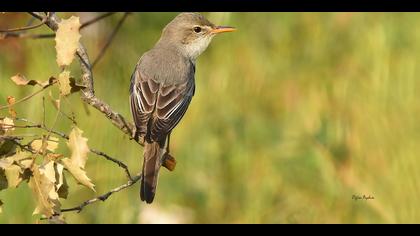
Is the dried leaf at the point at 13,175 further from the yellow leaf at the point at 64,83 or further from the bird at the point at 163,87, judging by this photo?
the bird at the point at 163,87

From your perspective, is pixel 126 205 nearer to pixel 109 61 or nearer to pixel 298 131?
pixel 109 61

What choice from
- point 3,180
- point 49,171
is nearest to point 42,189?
point 49,171

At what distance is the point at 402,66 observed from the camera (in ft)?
25.4

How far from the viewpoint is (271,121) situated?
29.0 ft

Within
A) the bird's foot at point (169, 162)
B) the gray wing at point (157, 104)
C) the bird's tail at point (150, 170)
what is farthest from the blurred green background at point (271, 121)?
the bird's foot at point (169, 162)

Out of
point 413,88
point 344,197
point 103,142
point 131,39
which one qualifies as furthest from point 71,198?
point 413,88

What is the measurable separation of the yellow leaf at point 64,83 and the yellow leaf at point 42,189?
0.93 ft

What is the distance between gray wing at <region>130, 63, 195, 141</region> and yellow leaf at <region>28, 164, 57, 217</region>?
167 centimetres

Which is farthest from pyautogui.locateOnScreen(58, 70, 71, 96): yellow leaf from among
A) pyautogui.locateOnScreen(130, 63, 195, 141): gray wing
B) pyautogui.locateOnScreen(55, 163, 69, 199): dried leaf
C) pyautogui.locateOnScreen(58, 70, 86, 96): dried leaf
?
pyautogui.locateOnScreen(130, 63, 195, 141): gray wing

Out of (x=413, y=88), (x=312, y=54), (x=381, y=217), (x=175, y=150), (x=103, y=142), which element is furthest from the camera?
(x=312, y=54)

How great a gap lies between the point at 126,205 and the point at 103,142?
862mm

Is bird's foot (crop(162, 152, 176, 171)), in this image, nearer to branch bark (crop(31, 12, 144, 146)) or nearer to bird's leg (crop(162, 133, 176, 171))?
bird's leg (crop(162, 133, 176, 171))

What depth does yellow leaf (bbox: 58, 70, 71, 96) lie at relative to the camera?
3.20 metres

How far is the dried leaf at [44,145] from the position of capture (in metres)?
3.21
